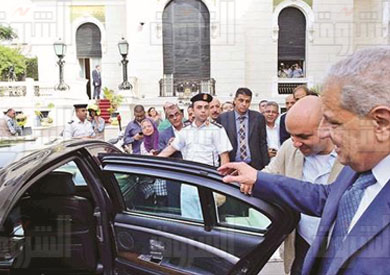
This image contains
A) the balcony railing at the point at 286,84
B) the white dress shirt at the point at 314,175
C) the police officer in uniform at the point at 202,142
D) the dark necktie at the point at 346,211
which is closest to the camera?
the dark necktie at the point at 346,211

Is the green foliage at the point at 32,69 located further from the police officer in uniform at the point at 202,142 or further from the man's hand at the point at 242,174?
the man's hand at the point at 242,174

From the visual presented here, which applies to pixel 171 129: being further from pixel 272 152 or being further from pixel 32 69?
pixel 32 69

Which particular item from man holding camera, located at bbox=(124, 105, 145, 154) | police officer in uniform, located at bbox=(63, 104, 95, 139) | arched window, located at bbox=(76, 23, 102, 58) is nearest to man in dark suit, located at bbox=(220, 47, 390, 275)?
man holding camera, located at bbox=(124, 105, 145, 154)

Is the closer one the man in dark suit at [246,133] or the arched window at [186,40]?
the man in dark suit at [246,133]

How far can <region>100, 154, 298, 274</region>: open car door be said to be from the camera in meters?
1.98

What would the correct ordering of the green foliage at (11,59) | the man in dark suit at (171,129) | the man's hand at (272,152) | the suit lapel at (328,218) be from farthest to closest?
the green foliage at (11,59), the man's hand at (272,152), the man in dark suit at (171,129), the suit lapel at (328,218)

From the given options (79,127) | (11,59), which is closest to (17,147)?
(79,127)

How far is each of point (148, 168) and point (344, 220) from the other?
1266 mm

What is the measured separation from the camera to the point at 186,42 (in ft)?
60.2

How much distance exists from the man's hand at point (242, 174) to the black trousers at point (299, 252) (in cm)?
48

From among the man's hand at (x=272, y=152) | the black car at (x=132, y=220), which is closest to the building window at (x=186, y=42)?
the man's hand at (x=272, y=152)

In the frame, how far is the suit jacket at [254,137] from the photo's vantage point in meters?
4.30

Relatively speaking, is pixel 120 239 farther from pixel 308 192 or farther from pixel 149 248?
pixel 308 192

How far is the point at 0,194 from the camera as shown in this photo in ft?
5.08
